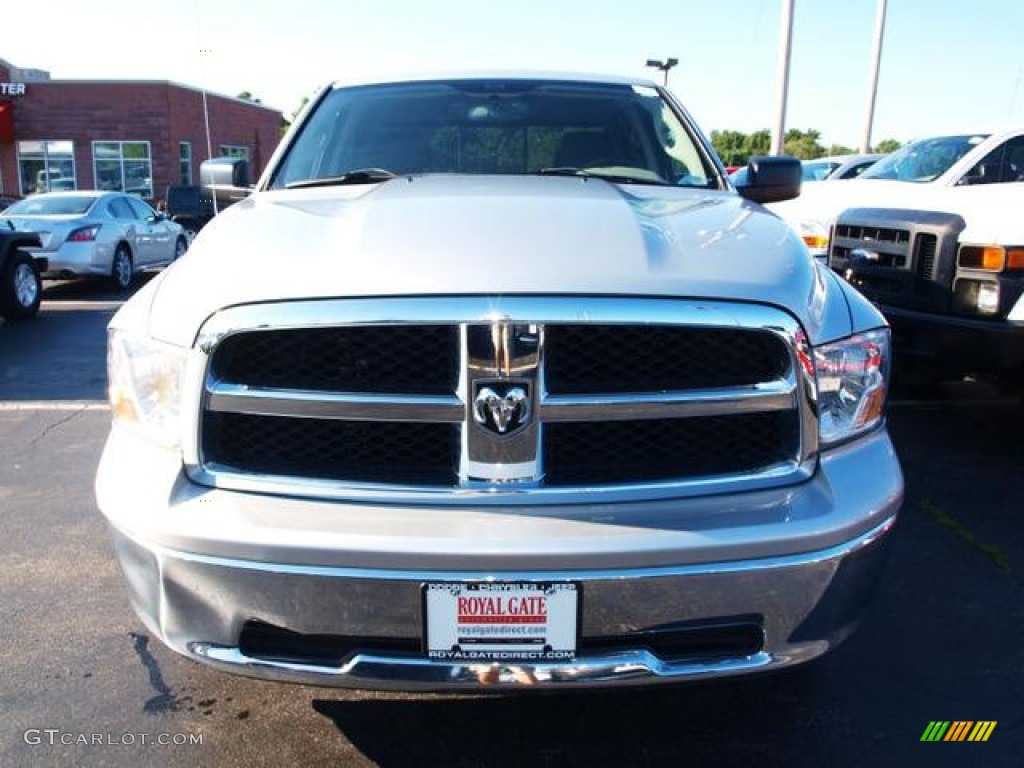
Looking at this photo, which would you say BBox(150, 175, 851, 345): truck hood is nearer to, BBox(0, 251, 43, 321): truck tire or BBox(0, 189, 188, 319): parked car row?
BBox(0, 251, 43, 321): truck tire

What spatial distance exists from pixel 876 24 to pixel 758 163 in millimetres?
20805

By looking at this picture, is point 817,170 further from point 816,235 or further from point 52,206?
point 52,206

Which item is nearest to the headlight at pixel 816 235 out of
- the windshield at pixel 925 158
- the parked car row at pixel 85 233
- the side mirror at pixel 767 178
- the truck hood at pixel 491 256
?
the windshield at pixel 925 158

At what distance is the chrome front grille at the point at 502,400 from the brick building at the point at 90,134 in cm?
Result: 2915

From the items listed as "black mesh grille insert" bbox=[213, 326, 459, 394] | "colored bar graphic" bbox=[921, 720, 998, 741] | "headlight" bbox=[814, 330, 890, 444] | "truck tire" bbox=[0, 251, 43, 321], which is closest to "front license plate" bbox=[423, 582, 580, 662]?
"black mesh grille insert" bbox=[213, 326, 459, 394]

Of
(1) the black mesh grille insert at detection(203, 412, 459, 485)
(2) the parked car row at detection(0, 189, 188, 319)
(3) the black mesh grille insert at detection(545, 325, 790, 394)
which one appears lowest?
(2) the parked car row at detection(0, 189, 188, 319)

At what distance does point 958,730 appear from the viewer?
2.43 meters

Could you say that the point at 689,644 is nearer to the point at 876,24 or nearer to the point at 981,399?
the point at 981,399

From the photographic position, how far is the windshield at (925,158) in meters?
6.22

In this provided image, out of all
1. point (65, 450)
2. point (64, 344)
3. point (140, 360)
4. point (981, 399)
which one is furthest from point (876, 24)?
point (140, 360)

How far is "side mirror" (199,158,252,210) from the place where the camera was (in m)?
3.75

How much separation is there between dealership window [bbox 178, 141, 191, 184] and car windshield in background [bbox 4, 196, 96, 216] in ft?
57.7

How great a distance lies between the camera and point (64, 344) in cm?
845

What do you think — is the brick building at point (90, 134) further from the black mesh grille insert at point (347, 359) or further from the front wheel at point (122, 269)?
the black mesh grille insert at point (347, 359)
